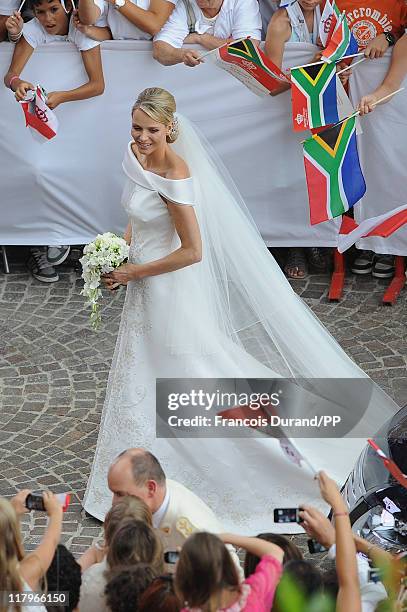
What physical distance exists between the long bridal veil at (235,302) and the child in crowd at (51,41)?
2584 millimetres

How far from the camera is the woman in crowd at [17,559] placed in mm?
4059

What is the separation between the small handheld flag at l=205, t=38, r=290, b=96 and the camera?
8.34 m

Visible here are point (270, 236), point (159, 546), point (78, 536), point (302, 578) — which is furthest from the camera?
point (270, 236)

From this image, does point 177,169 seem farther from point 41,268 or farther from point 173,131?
point 41,268

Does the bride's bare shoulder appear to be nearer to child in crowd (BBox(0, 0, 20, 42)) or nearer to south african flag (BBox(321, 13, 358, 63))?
south african flag (BBox(321, 13, 358, 63))

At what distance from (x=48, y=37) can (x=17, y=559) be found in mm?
5824

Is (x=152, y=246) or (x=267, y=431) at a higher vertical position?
(x=152, y=246)

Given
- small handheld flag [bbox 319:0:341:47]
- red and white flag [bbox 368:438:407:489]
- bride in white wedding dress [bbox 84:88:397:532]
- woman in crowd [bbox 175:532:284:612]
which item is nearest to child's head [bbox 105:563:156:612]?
woman in crowd [bbox 175:532:284:612]

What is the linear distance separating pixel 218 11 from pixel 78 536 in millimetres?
4482

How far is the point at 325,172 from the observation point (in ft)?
27.0

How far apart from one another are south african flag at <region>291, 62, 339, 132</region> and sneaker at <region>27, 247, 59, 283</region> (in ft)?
8.14

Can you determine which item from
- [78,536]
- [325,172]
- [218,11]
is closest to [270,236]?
[325,172]

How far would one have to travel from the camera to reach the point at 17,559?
4.19 m

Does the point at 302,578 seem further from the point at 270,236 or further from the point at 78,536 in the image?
the point at 270,236
